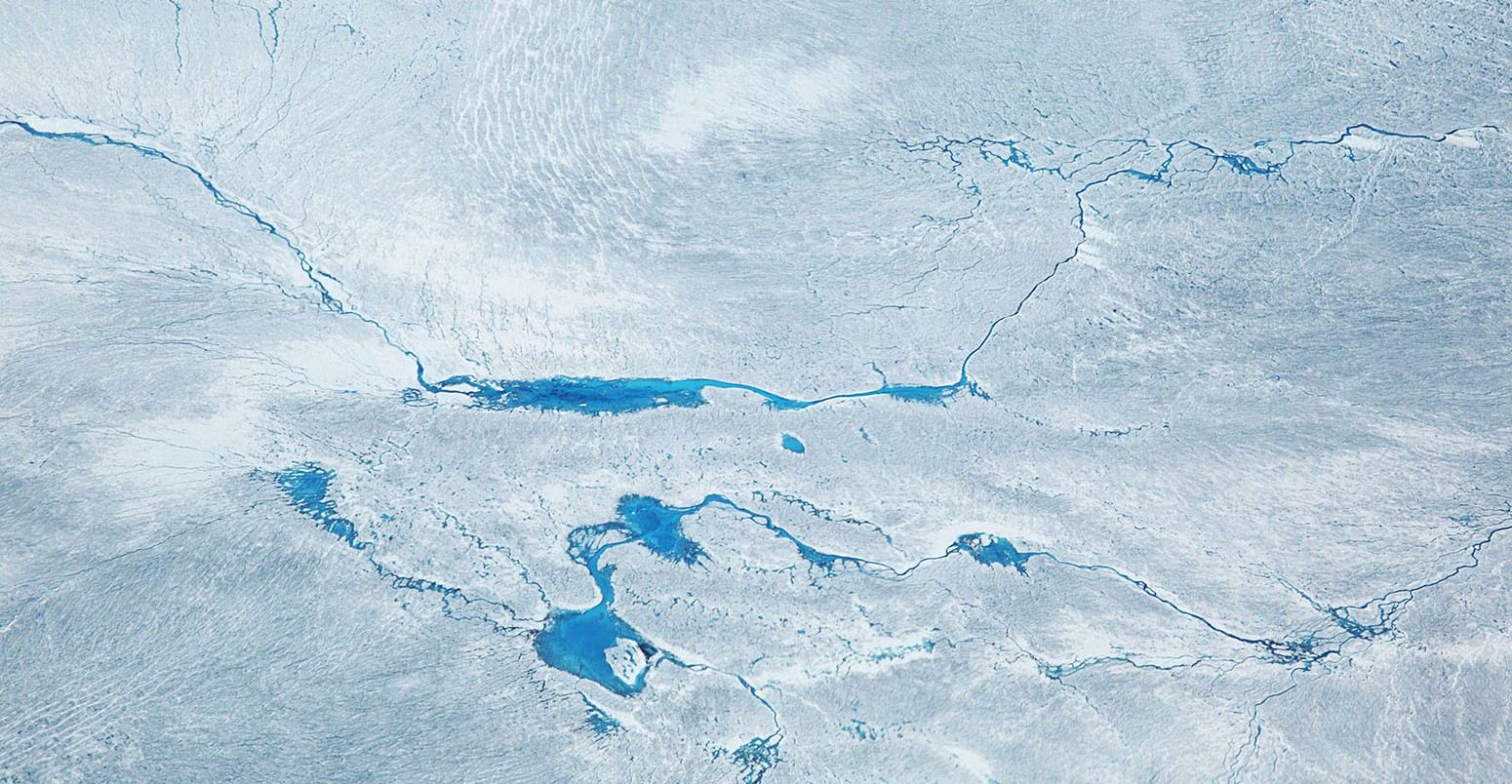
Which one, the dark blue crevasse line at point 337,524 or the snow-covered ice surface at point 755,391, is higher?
the snow-covered ice surface at point 755,391

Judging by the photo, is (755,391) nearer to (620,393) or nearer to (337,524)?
(620,393)

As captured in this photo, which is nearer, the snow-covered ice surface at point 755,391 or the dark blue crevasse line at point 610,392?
the snow-covered ice surface at point 755,391

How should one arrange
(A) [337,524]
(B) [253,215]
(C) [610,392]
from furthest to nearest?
(B) [253,215]
(C) [610,392]
(A) [337,524]

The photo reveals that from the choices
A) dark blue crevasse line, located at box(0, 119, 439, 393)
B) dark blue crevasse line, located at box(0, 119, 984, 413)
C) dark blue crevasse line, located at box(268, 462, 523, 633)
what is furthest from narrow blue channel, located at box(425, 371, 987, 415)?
dark blue crevasse line, located at box(268, 462, 523, 633)

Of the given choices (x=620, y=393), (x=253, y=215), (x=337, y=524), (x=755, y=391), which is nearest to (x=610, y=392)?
(x=620, y=393)

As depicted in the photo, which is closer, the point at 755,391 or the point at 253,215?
the point at 755,391

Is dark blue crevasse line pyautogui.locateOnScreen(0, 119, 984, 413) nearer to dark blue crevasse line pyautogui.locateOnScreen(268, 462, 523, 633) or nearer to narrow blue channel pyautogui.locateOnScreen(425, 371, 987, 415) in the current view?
narrow blue channel pyautogui.locateOnScreen(425, 371, 987, 415)

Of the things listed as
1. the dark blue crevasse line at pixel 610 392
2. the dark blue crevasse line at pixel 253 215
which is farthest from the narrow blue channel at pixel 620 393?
the dark blue crevasse line at pixel 253 215

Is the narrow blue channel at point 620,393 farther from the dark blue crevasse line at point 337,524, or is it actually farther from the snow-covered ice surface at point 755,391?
the dark blue crevasse line at point 337,524

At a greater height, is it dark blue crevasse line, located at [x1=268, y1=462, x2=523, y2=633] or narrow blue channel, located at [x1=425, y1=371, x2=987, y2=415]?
narrow blue channel, located at [x1=425, y1=371, x2=987, y2=415]

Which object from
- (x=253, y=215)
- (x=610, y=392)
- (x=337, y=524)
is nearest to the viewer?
(x=337, y=524)
